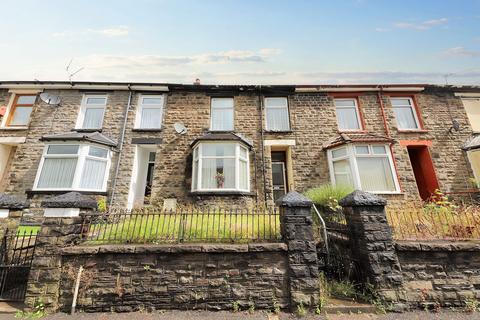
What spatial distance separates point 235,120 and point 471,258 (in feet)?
31.2

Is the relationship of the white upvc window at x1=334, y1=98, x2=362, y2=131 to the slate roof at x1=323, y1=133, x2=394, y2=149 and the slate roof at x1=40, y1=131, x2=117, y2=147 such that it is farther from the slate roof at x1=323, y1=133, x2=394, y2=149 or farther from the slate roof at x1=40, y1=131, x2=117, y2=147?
the slate roof at x1=40, y1=131, x2=117, y2=147

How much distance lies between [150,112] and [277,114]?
709 cm

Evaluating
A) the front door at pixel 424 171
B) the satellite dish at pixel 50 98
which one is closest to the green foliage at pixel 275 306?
the front door at pixel 424 171

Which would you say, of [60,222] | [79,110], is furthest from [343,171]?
[79,110]

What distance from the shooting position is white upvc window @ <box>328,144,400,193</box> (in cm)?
955

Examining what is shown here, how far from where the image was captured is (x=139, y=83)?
11008mm

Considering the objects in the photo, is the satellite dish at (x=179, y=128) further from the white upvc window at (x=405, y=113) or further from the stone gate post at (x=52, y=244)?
the white upvc window at (x=405, y=113)

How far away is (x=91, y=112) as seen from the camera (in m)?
11.0

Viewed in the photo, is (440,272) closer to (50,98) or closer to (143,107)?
(143,107)

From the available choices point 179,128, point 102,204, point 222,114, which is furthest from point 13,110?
point 222,114

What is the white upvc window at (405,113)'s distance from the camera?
11117 mm

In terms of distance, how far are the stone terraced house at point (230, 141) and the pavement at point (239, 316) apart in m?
5.29

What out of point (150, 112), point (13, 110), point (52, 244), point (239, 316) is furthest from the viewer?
point (150, 112)

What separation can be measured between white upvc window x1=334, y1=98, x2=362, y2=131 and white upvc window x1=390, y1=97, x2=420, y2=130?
2139 mm
